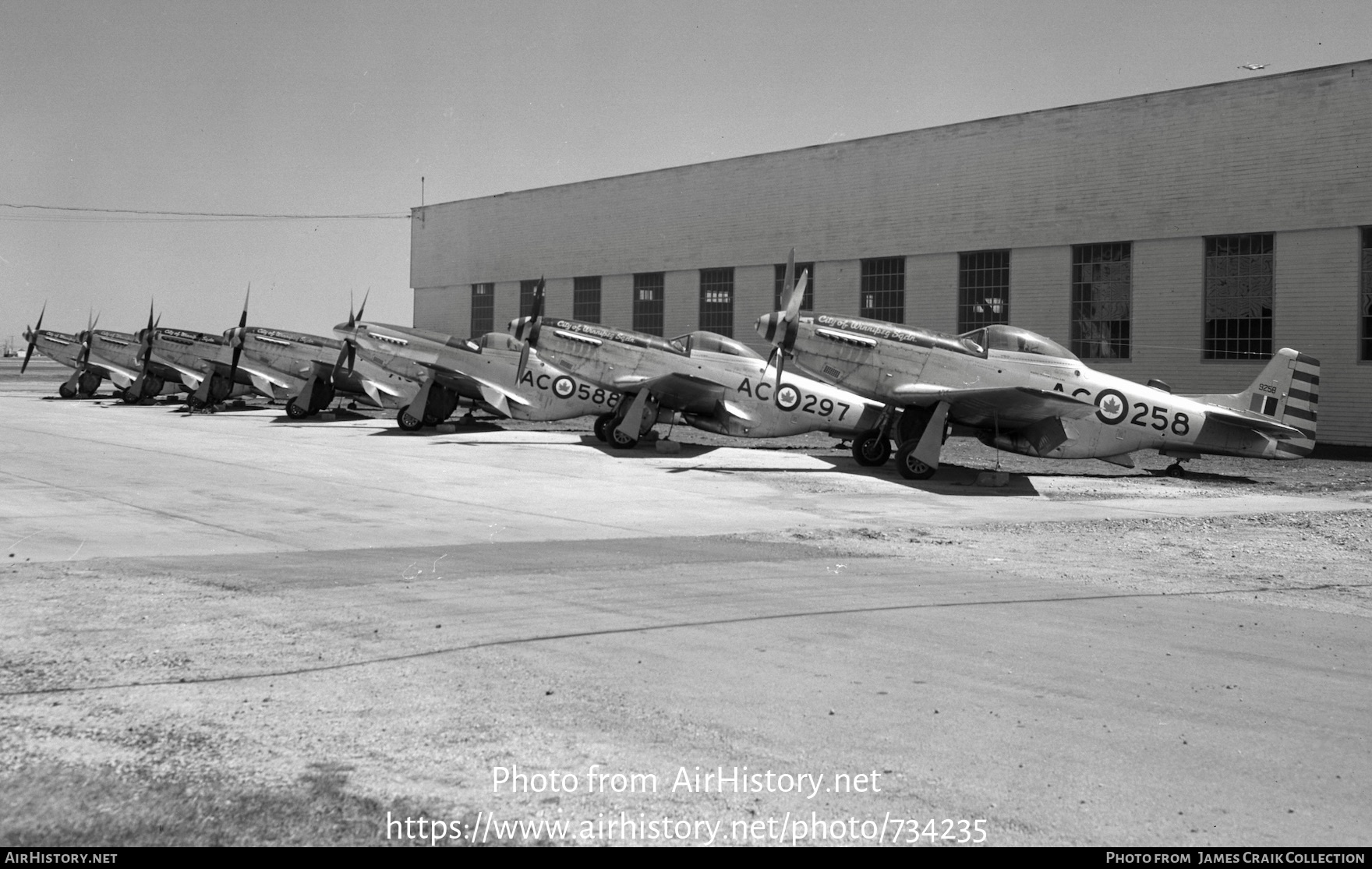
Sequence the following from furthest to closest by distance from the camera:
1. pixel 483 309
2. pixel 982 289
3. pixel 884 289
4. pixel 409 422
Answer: pixel 483 309 → pixel 884 289 → pixel 982 289 → pixel 409 422

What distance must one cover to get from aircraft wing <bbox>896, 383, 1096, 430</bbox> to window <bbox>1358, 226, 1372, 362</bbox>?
11.4 metres

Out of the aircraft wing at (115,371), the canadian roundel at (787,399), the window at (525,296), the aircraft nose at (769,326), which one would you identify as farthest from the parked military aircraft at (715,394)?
the aircraft wing at (115,371)

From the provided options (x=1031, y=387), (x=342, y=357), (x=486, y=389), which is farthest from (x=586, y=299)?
(x=1031, y=387)

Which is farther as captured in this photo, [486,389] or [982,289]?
[982,289]

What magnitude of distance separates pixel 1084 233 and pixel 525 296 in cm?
2548

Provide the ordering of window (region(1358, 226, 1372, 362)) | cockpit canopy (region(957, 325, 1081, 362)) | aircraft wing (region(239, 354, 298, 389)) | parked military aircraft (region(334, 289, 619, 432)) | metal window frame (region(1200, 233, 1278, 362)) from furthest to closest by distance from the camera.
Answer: aircraft wing (region(239, 354, 298, 389)) < parked military aircraft (region(334, 289, 619, 432)) < metal window frame (region(1200, 233, 1278, 362)) < window (region(1358, 226, 1372, 362)) < cockpit canopy (region(957, 325, 1081, 362))

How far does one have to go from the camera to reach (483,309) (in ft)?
177

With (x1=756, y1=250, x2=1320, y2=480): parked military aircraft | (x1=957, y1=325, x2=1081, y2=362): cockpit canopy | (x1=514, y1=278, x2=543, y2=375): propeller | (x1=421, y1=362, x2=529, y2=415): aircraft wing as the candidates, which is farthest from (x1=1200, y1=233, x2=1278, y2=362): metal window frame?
(x1=421, y1=362, x2=529, y2=415): aircraft wing

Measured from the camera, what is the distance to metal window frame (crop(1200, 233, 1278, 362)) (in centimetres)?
3077

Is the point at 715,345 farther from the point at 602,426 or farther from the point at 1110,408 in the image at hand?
the point at 1110,408

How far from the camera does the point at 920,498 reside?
18.4 meters

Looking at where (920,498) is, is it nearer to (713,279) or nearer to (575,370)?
(575,370)

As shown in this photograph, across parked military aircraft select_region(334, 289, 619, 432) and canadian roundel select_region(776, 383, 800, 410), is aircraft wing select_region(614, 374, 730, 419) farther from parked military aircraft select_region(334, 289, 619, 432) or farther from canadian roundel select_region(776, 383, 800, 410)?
parked military aircraft select_region(334, 289, 619, 432)

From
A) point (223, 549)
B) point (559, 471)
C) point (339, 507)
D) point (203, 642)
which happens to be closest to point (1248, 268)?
point (559, 471)
